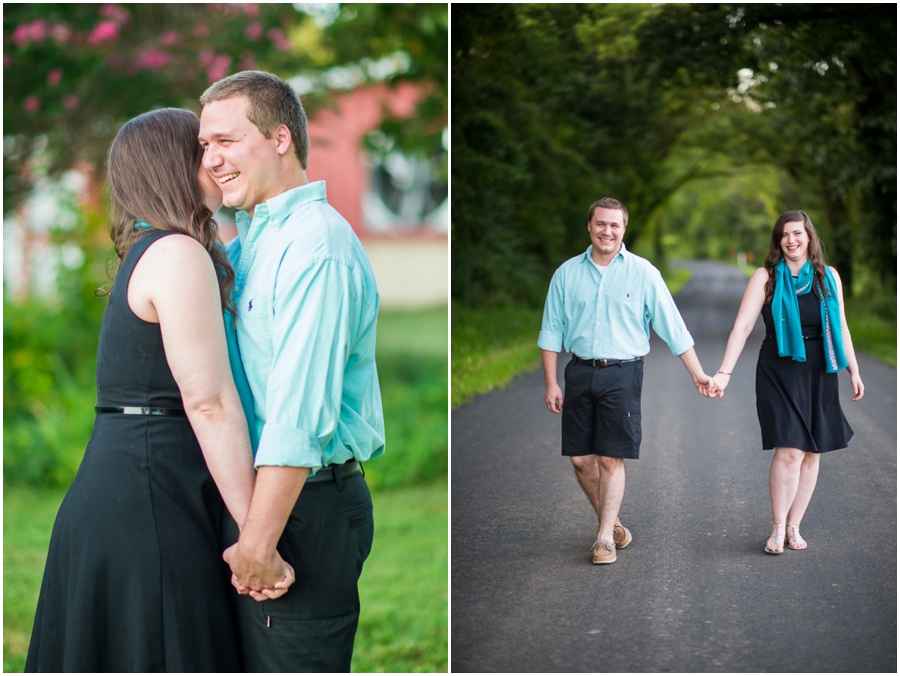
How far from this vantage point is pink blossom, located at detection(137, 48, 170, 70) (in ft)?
23.9

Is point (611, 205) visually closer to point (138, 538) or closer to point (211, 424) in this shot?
point (211, 424)

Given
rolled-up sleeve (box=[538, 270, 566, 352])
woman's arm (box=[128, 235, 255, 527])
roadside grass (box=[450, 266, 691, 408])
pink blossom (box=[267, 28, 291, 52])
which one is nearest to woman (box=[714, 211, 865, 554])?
rolled-up sleeve (box=[538, 270, 566, 352])

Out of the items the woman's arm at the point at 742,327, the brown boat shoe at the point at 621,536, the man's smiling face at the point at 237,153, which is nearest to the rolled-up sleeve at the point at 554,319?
the woman's arm at the point at 742,327

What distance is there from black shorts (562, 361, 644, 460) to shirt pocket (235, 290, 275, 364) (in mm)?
1128

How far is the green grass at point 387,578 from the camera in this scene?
3805 millimetres

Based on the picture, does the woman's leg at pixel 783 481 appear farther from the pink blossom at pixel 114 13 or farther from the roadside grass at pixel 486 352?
the pink blossom at pixel 114 13

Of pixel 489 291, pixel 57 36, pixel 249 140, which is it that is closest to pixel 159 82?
pixel 57 36

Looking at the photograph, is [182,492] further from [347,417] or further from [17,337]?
[17,337]

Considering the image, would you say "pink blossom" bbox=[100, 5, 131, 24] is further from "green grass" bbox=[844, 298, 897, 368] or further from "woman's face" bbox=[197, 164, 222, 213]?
"green grass" bbox=[844, 298, 897, 368]

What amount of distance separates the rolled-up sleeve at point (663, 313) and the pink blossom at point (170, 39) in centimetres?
613

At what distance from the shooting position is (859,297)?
113 inches

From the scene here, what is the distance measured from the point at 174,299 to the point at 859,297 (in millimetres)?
2267

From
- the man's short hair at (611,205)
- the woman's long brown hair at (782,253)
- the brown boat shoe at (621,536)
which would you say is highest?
the man's short hair at (611,205)

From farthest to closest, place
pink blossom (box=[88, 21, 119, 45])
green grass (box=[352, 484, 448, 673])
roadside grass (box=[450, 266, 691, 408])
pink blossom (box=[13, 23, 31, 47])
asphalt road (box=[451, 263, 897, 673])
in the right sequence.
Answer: pink blossom (box=[88, 21, 119, 45]) < pink blossom (box=[13, 23, 31, 47]) < green grass (box=[352, 484, 448, 673]) < roadside grass (box=[450, 266, 691, 408]) < asphalt road (box=[451, 263, 897, 673])
